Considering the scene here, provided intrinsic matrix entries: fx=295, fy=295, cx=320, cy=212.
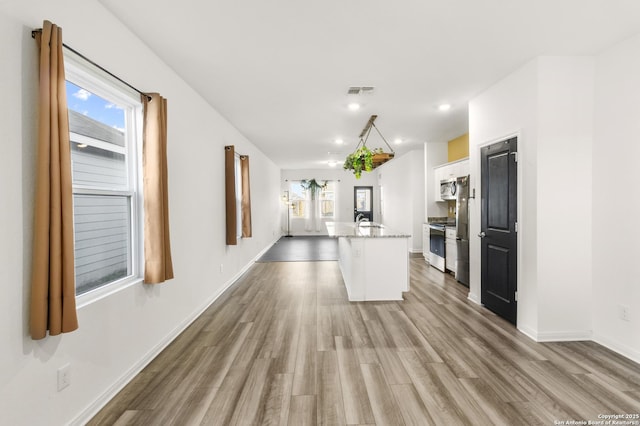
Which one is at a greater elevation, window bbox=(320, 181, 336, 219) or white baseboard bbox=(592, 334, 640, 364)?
window bbox=(320, 181, 336, 219)

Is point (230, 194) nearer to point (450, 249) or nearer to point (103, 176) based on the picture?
point (103, 176)

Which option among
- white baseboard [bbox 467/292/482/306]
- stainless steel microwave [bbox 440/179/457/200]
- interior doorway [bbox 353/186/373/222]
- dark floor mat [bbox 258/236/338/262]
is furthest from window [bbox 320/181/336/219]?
white baseboard [bbox 467/292/482/306]

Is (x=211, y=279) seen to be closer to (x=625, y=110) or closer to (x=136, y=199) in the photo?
(x=136, y=199)

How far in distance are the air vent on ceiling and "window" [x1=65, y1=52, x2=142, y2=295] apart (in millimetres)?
2285

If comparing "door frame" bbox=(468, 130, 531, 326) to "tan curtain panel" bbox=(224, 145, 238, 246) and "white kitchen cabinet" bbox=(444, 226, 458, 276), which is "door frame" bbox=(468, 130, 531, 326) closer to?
"white kitchen cabinet" bbox=(444, 226, 458, 276)

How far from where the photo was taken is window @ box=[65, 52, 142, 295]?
193 centimetres

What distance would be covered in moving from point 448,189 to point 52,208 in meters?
5.54

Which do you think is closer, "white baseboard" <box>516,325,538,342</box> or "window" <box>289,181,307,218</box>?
"white baseboard" <box>516,325,538,342</box>

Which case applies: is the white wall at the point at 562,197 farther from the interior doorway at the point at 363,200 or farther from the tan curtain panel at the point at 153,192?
the interior doorway at the point at 363,200

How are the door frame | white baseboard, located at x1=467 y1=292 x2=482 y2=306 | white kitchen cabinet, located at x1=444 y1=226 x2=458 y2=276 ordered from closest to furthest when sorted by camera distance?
the door frame → white baseboard, located at x1=467 y1=292 x2=482 y2=306 → white kitchen cabinet, located at x1=444 y1=226 x2=458 y2=276

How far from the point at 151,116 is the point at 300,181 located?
9502 millimetres

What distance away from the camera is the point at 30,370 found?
1504 millimetres

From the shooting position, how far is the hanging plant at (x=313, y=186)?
11.8 meters

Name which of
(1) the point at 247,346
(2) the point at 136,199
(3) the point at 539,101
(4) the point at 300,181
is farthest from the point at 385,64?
(4) the point at 300,181
